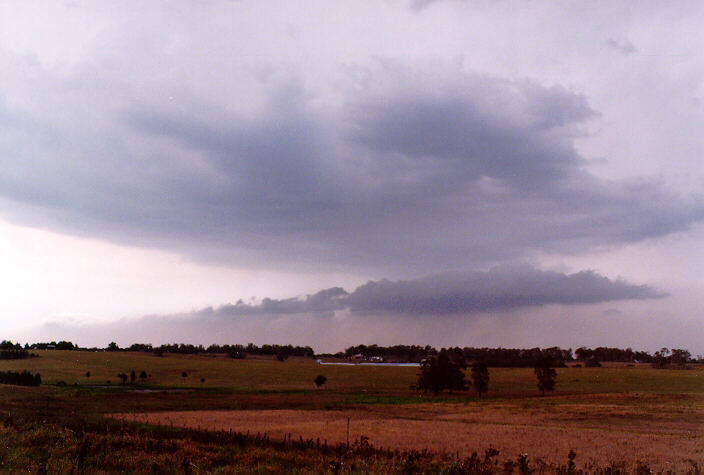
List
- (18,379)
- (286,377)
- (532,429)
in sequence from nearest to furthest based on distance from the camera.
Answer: (532,429), (18,379), (286,377)

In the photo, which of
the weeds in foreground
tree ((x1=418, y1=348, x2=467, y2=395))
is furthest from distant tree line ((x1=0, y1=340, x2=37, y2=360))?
the weeds in foreground

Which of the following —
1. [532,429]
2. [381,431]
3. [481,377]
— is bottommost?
[481,377]

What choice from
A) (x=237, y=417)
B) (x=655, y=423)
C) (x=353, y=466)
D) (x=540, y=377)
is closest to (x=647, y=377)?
(x=540, y=377)

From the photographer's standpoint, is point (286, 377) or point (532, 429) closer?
point (532, 429)

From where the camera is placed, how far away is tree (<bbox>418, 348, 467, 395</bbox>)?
117562mm

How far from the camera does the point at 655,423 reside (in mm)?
52062

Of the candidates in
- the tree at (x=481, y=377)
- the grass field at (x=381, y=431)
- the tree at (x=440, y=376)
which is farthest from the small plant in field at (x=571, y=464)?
the tree at (x=440, y=376)

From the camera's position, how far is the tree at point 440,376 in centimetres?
11756

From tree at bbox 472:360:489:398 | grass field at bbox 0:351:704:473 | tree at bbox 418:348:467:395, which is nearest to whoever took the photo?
grass field at bbox 0:351:704:473

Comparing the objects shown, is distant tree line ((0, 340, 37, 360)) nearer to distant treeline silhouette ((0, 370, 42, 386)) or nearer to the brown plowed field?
distant treeline silhouette ((0, 370, 42, 386))

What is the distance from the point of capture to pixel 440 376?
388ft

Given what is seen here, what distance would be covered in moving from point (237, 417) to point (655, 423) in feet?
125

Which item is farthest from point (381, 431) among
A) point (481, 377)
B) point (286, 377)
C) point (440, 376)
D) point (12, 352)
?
point (12, 352)

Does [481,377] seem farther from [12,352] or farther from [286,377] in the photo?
[12,352]
